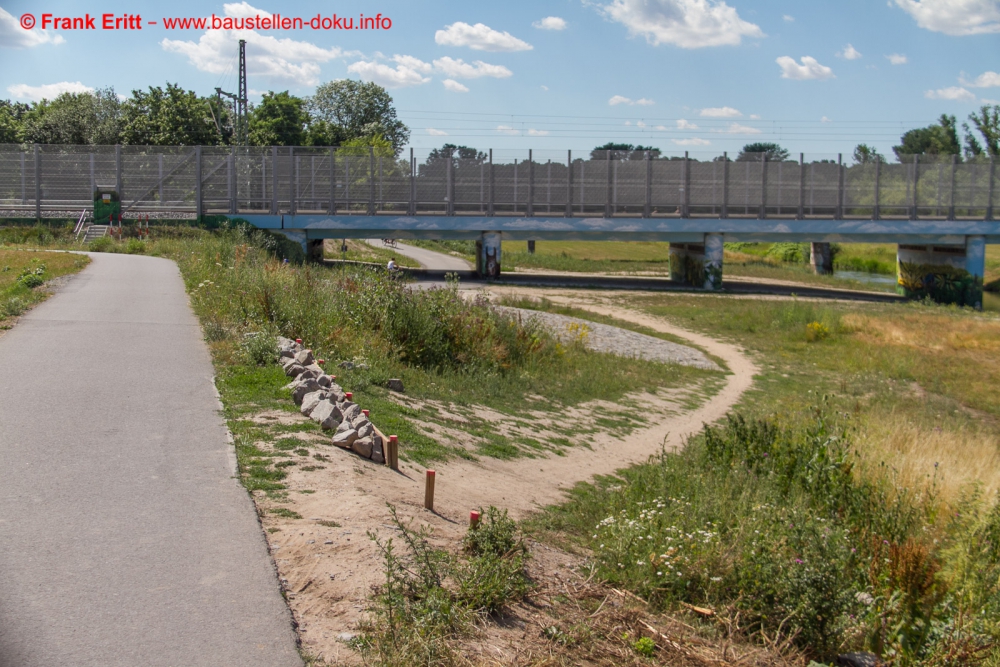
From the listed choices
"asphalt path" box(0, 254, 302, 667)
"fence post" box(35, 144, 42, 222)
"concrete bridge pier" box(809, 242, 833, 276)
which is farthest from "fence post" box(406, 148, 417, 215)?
"asphalt path" box(0, 254, 302, 667)

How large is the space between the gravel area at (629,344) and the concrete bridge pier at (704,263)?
17.0m


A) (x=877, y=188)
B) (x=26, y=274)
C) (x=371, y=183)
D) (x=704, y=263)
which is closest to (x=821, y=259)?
(x=877, y=188)

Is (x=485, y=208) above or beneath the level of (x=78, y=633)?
above

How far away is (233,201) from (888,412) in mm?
31069

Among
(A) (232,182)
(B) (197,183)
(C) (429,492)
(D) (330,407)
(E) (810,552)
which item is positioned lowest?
(E) (810,552)

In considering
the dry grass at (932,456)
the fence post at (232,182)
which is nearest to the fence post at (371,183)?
the fence post at (232,182)

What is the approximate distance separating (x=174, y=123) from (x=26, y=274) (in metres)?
41.2

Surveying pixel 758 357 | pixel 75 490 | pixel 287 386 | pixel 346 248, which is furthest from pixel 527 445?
pixel 346 248

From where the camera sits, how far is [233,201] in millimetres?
39438

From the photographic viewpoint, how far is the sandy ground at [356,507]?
17.3 ft

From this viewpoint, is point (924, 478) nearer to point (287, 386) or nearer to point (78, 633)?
point (287, 386)

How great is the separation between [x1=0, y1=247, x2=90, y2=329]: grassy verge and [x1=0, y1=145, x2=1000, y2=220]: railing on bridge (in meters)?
14.3

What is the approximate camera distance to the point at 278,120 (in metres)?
63.8

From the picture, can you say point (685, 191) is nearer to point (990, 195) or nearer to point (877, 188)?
point (877, 188)
